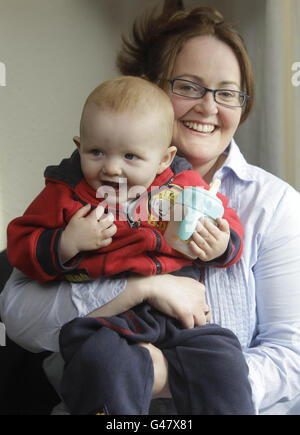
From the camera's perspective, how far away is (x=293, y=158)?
1891 millimetres

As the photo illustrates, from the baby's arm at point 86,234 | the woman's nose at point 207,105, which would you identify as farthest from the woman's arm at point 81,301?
the woman's nose at point 207,105

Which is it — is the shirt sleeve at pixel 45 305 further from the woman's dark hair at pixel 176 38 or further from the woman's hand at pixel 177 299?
the woman's dark hair at pixel 176 38

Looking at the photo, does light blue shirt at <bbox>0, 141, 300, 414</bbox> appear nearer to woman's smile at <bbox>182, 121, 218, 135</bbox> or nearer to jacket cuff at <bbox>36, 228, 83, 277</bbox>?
jacket cuff at <bbox>36, 228, 83, 277</bbox>

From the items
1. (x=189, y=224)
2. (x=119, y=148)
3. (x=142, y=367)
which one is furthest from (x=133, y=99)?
(x=142, y=367)

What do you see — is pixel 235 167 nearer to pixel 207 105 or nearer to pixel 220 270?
pixel 207 105

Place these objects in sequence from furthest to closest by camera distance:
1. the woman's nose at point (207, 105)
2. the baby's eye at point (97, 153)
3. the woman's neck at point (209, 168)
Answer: the woman's neck at point (209, 168)
the woman's nose at point (207, 105)
the baby's eye at point (97, 153)

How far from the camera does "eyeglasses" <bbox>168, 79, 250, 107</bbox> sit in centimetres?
132

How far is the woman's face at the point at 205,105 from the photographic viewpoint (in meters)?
1.31

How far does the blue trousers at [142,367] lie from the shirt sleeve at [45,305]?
6 centimetres

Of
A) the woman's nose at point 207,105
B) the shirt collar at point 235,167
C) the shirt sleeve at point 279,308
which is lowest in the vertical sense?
the shirt sleeve at point 279,308

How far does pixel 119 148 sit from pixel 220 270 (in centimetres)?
44

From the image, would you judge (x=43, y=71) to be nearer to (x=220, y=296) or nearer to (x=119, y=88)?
(x=119, y=88)
